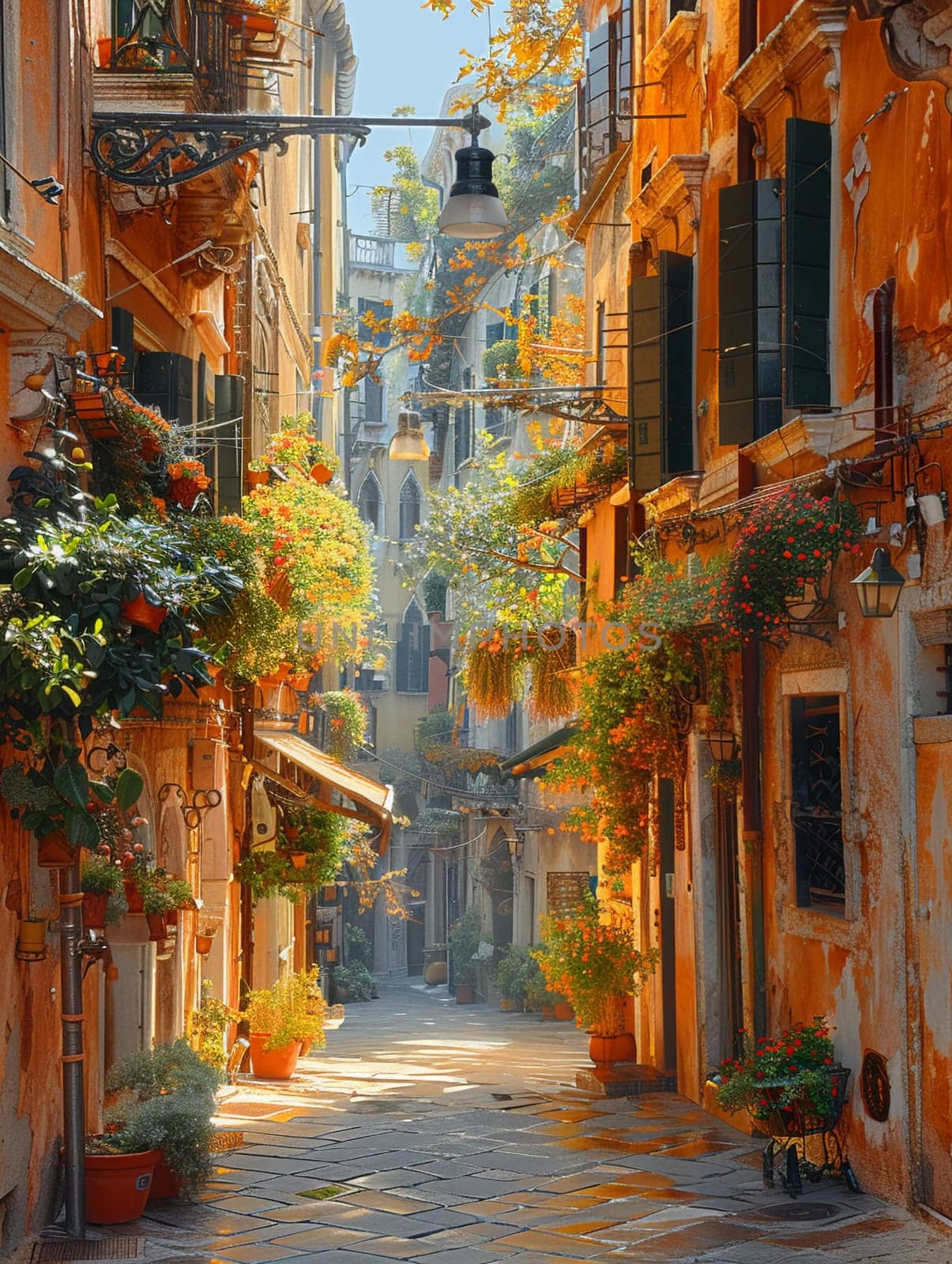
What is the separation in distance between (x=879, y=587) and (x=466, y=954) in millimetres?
26905

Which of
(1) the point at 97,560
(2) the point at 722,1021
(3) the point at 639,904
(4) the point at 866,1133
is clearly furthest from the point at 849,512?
(3) the point at 639,904

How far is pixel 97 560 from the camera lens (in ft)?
23.7

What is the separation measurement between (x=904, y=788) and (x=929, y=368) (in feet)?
7.09

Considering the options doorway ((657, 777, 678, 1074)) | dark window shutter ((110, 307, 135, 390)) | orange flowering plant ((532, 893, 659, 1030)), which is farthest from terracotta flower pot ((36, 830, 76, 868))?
doorway ((657, 777, 678, 1074))

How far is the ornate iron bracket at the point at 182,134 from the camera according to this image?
9164mm

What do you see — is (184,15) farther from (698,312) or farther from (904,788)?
(904,788)

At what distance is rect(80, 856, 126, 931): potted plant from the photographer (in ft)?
28.6

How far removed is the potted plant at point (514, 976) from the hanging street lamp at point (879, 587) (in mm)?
18990

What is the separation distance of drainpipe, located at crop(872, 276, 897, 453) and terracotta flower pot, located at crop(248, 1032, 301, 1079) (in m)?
8.63

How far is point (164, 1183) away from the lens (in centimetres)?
862

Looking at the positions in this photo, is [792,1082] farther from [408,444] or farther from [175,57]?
[408,444]

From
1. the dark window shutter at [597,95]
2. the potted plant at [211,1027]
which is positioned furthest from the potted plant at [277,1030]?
the dark window shutter at [597,95]

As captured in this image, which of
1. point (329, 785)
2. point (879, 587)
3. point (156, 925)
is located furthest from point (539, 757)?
point (879, 587)

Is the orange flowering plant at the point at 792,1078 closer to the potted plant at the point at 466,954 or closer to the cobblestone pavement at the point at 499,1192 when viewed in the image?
the cobblestone pavement at the point at 499,1192
